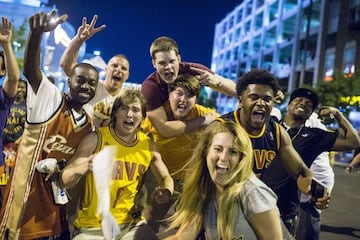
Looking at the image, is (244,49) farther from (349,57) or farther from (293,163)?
(293,163)

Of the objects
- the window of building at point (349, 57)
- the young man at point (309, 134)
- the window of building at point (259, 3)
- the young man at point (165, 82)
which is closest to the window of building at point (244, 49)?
the window of building at point (259, 3)

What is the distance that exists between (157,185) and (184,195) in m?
0.73

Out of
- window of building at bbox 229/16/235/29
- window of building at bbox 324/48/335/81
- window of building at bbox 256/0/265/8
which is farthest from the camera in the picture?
window of building at bbox 229/16/235/29

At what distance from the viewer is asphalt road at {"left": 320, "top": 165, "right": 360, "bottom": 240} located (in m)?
6.62

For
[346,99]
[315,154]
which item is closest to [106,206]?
[315,154]

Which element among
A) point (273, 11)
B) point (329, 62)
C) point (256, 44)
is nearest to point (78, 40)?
point (329, 62)

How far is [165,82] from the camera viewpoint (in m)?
3.58

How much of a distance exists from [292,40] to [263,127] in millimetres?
41186

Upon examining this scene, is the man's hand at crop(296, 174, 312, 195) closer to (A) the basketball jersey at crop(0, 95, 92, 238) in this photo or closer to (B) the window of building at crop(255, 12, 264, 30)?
(A) the basketball jersey at crop(0, 95, 92, 238)

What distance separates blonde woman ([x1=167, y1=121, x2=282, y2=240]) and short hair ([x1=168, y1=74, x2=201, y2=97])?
0.96m

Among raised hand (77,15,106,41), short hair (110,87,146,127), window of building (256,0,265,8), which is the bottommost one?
short hair (110,87,146,127)

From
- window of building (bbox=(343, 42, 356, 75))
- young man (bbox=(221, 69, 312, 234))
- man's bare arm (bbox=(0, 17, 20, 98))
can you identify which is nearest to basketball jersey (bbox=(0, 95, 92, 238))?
man's bare arm (bbox=(0, 17, 20, 98))

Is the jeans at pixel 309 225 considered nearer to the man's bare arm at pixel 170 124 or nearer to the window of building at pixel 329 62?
the man's bare arm at pixel 170 124

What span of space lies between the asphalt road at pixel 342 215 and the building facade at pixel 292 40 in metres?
6.08
